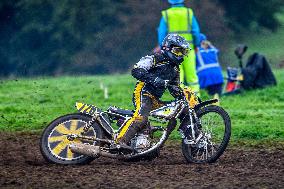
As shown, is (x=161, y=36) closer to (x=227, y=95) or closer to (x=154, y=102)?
(x=227, y=95)

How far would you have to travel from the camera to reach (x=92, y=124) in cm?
1280

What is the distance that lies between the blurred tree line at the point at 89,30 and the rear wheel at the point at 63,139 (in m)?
25.3

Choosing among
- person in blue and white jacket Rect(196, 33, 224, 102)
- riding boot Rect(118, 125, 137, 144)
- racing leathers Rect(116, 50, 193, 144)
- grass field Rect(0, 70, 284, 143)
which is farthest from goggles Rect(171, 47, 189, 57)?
person in blue and white jacket Rect(196, 33, 224, 102)

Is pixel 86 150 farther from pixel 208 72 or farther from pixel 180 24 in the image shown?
pixel 208 72

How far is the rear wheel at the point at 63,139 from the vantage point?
503 inches

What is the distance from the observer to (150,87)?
12867mm

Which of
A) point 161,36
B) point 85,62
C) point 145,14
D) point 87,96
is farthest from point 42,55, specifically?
point 161,36

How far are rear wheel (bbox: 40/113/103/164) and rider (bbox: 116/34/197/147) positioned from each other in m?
0.49

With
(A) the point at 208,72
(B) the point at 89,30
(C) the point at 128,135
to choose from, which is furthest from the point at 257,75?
(B) the point at 89,30

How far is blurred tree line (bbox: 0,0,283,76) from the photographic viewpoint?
1566 inches

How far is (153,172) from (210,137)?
1369mm

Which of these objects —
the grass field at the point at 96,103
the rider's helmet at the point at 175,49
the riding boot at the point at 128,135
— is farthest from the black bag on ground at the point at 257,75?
the riding boot at the point at 128,135

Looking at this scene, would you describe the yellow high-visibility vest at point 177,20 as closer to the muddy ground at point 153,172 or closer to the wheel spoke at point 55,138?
the muddy ground at point 153,172

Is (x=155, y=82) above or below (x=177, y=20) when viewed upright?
below
